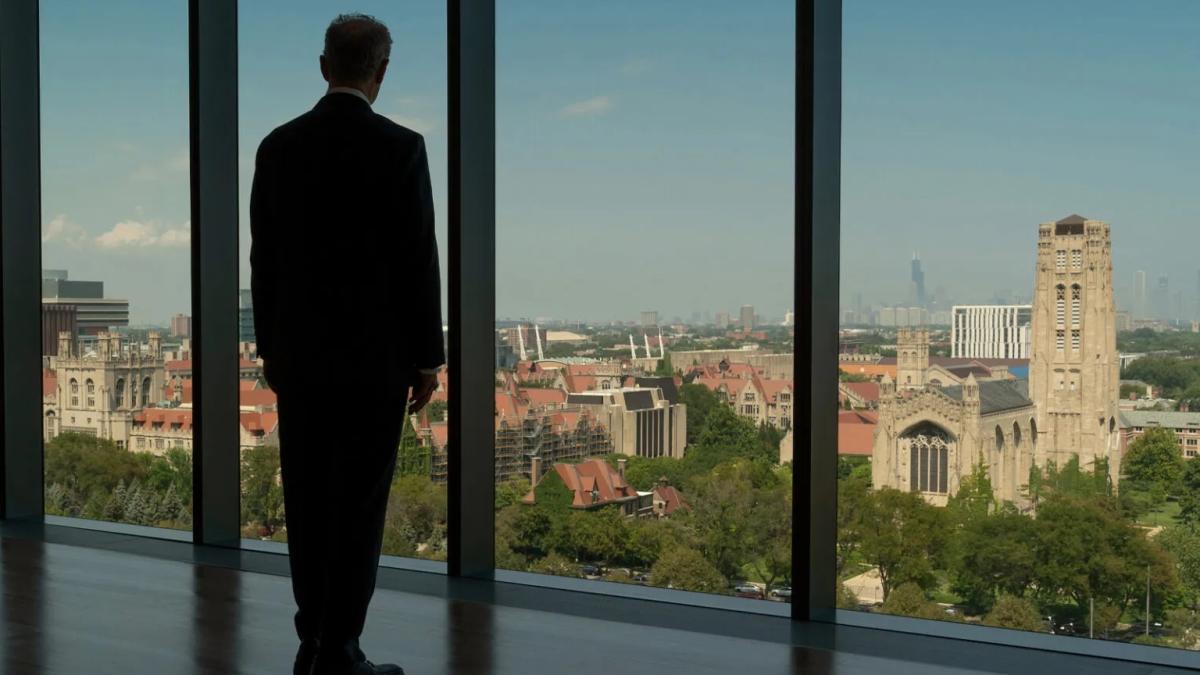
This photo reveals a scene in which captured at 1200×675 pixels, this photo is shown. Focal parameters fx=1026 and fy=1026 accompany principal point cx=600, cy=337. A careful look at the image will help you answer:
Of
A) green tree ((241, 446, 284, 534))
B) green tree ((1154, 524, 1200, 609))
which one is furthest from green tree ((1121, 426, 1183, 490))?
green tree ((241, 446, 284, 534))

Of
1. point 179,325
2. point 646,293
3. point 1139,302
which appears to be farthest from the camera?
point 646,293

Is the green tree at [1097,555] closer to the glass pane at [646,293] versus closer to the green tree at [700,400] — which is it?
the glass pane at [646,293]

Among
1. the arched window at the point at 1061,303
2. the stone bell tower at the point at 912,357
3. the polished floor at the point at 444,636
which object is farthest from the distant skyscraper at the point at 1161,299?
the polished floor at the point at 444,636

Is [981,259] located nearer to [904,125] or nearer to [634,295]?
[904,125]

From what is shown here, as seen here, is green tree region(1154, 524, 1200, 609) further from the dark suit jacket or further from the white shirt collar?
the white shirt collar

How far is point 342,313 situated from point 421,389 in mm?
172

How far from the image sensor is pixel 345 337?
145 cm

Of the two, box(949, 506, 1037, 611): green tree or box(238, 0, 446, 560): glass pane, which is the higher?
box(238, 0, 446, 560): glass pane

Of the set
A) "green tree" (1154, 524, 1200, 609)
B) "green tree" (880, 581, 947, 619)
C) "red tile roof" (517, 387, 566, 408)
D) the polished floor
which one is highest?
"red tile roof" (517, 387, 566, 408)

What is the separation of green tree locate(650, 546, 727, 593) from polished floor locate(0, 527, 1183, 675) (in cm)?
346

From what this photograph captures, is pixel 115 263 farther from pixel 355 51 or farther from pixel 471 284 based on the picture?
pixel 355 51

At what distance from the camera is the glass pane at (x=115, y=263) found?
147 inches

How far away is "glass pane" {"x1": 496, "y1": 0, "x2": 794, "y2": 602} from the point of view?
14.5ft

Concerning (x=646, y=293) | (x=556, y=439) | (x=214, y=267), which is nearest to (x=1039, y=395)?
(x=556, y=439)
